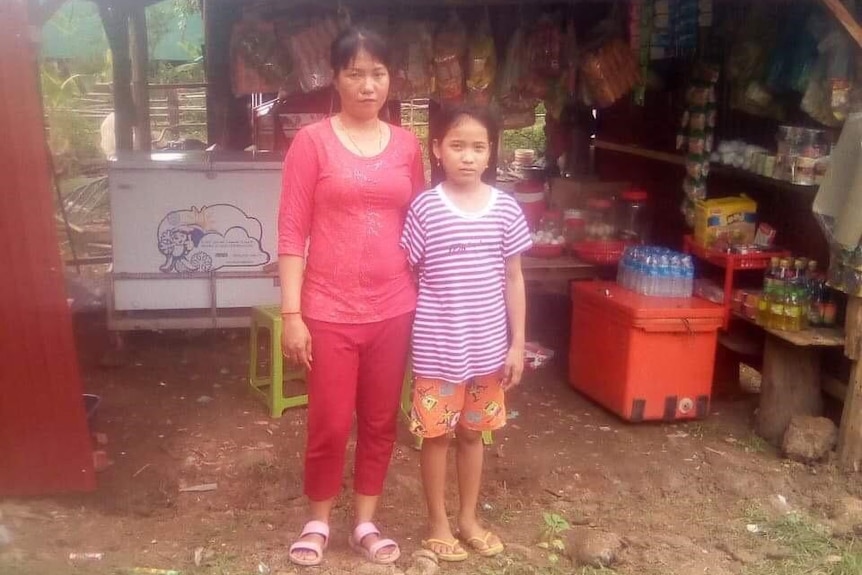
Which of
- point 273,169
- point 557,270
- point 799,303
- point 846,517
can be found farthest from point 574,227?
point 846,517

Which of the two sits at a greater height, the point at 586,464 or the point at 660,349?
the point at 660,349

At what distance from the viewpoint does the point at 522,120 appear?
5574mm

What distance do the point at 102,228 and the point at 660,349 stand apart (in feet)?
25.1

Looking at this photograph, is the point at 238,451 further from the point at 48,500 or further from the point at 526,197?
the point at 526,197

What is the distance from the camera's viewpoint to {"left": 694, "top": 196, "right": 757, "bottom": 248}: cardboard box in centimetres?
489

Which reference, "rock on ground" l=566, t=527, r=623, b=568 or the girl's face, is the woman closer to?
the girl's face

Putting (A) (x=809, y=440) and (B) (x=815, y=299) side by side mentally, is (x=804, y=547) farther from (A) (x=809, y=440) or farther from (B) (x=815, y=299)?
(B) (x=815, y=299)

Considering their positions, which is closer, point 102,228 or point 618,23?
point 618,23

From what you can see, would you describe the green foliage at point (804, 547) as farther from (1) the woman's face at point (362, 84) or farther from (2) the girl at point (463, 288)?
(1) the woman's face at point (362, 84)

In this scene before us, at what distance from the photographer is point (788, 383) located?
177 inches

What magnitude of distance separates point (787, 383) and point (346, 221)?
2.65 metres

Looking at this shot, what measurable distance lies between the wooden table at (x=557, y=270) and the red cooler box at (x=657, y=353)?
541 millimetres

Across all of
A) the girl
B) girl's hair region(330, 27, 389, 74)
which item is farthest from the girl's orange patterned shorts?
girl's hair region(330, 27, 389, 74)

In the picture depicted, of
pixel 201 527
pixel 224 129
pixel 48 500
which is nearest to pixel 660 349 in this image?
pixel 201 527
